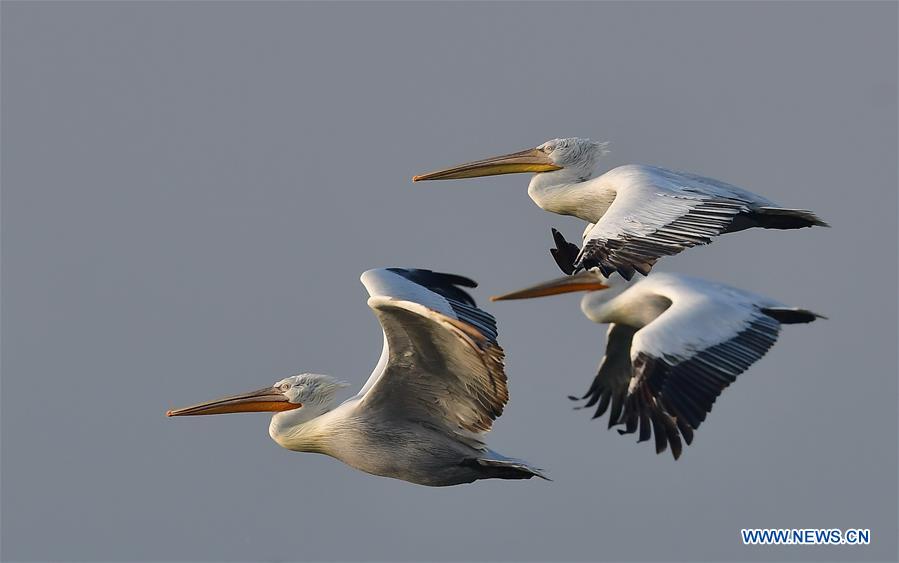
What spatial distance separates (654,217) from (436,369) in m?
1.90

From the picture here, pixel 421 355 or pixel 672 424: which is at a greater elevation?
pixel 421 355

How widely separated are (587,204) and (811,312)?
1.82 m

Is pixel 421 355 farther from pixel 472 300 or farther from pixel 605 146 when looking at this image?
pixel 605 146

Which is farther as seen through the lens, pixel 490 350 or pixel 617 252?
pixel 617 252

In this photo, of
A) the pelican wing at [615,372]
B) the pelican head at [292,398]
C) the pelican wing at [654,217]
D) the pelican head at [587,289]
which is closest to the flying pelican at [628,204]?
the pelican wing at [654,217]

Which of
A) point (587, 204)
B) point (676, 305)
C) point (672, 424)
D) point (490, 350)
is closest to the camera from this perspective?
point (490, 350)

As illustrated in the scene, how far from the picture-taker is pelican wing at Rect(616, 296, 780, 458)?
40.4ft

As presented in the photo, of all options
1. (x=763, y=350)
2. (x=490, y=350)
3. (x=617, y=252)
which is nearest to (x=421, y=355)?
(x=490, y=350)

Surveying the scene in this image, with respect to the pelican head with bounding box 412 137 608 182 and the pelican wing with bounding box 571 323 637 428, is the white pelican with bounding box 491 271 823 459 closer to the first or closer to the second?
Result: the pelican wing with bounding box 571 323 637 428

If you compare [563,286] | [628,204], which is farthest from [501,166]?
[628,204]

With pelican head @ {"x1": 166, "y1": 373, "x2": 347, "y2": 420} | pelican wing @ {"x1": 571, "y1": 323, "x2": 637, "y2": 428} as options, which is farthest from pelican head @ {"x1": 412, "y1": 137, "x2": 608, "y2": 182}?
pelican head @ {"x1": 166, "y1": 373, "x2": 347, "y2": 420}

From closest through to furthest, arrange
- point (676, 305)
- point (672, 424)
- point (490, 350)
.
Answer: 1. point (490, 350)
2. point (672, 424)
3. point (676, 305)

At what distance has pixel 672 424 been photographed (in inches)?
484

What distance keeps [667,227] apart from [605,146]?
2241 mm
